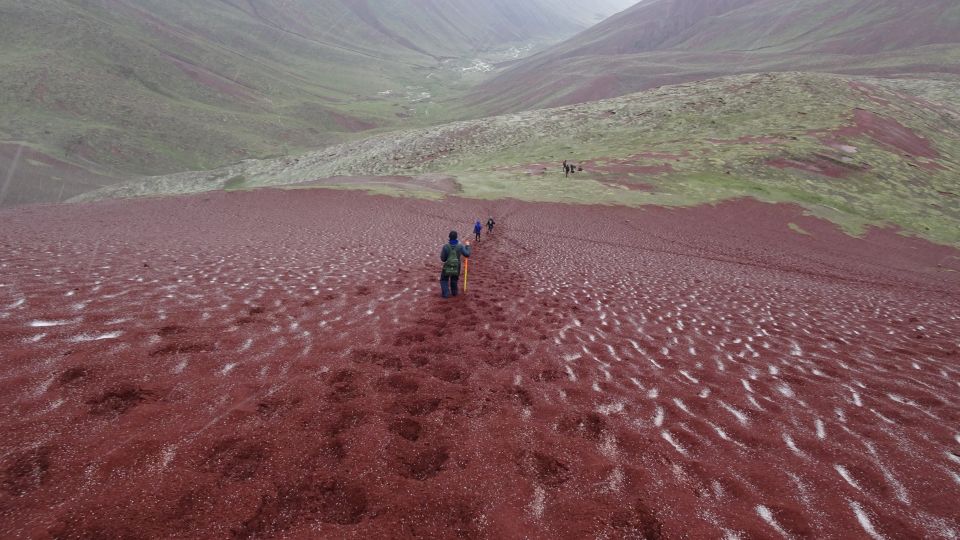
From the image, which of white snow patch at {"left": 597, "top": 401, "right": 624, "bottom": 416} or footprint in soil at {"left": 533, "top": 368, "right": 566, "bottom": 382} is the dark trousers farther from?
white snow patch at {"left": 597, "top": 401, "right": 624, "bottom": 416}

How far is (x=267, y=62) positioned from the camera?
155 meters

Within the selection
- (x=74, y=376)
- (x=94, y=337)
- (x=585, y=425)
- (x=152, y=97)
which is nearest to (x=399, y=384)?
(x=585, y=425)

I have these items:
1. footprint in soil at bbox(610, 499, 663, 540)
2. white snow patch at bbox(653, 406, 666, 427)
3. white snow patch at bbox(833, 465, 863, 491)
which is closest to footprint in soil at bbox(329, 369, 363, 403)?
footprint in soil at bbox(610, 499, 663, 540)

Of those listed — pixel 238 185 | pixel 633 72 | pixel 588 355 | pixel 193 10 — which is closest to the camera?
pixel 588 355

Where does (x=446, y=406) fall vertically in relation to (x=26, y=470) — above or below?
below

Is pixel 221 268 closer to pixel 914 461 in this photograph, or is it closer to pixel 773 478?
pixel 773 478

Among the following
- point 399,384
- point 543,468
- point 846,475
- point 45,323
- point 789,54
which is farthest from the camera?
point 789,54

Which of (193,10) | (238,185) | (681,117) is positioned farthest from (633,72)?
(193,10)

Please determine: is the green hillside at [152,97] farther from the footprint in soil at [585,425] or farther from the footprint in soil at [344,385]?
the footprint in soil at [585,425]

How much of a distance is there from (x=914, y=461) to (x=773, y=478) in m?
2.79

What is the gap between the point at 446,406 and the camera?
7.86 meters

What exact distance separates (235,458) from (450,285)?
9542 millimetres

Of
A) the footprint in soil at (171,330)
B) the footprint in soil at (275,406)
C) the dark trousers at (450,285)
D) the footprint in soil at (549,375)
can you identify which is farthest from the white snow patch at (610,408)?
the footprint in soil at (171,330)

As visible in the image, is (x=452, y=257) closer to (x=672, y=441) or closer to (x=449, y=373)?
(x=449, y=373)
